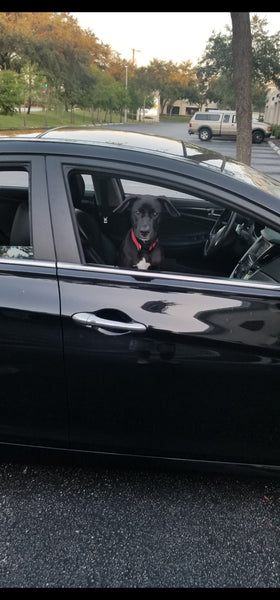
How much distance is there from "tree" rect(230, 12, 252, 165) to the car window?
15.5 ft

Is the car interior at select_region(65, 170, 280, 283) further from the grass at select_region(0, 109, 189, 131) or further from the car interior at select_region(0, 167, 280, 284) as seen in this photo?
the grass at select_region(0, 109, 189, 131)

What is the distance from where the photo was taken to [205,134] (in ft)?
100

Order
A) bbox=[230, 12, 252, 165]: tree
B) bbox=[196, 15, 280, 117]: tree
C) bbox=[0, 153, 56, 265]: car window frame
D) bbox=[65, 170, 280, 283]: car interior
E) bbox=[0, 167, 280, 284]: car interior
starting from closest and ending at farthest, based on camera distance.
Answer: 1. bbox=[0, 153, 56, 265]: car window frame
2. bbox=[0, 167, 280, 284]: car interior
3. bbox=[65, 170, 280, 283]: car interior
4. bbox=[230, 12, 252, 165]: tree
5. bbox=[196, 15, 280, 117]: tree

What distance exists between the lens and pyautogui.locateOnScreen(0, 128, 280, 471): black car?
71.2 inches

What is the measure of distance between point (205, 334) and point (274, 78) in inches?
1527

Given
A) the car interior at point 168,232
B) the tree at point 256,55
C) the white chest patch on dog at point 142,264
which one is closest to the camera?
the car interior at point 168,232

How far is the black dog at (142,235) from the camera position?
2559 millimetres

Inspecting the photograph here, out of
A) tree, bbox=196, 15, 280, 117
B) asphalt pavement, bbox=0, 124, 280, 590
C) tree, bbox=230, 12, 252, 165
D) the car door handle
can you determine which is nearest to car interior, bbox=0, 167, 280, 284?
the car door handle

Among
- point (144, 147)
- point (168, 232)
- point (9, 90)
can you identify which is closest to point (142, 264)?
point (144, 147)

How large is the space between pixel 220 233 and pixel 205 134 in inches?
1175

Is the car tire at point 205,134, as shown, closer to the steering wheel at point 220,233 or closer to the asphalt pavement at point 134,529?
the steering wheel at point 220,233

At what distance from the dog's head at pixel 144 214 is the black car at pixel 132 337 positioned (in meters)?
0.55

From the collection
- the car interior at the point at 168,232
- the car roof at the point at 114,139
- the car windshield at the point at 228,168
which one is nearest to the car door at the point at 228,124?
the car interior at the point at 168,232

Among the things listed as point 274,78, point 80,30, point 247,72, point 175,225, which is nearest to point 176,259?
point 175,225
